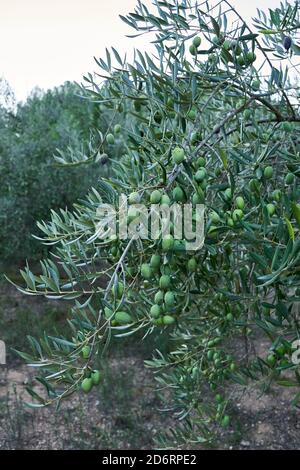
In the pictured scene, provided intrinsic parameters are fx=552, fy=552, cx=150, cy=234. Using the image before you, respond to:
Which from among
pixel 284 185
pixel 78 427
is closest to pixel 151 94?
pixel 284 185

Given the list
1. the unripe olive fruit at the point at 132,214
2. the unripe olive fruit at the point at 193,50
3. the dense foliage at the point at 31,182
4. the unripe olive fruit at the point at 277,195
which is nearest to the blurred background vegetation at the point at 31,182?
the dense foliage at the point at 31,182

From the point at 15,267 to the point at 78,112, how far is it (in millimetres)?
1868

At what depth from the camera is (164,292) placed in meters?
1.03

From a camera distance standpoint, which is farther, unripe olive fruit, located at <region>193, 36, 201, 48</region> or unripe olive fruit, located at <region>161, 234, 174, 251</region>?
unripe olive fruit, located at <region>193, 36, 201, 48</region>

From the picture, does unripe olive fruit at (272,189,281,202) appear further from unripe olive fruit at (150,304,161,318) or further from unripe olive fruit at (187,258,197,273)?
unripe olive fruit at (150,304,161,318)

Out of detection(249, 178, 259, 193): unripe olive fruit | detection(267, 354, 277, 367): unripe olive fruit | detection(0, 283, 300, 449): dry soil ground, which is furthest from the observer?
detection(0, 283, 300, 449): dry soil ground

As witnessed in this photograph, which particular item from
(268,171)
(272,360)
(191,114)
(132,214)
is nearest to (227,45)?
(191,114)

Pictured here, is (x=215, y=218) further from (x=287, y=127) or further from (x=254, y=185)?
(x=287, y=127)

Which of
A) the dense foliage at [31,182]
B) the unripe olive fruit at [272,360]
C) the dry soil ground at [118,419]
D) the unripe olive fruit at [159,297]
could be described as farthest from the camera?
the dense foliage at [31,182]

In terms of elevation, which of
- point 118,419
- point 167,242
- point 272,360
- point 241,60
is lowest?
point 118,419

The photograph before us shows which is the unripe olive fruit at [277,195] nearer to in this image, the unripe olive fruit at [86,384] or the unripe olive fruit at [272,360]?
the unripe olive fruit at [272,360]

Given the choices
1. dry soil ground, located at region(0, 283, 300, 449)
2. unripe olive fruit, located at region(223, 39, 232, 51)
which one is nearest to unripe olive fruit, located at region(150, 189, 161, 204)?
unripe olive fruit, located at region(223, 39, 232, 51)

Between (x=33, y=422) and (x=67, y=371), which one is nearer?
(x=67, y=371)
